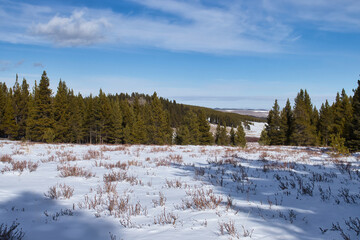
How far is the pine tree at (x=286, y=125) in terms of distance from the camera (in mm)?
49719

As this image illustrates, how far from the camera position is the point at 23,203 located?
3.97 meters

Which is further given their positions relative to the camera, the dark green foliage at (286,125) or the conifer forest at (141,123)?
the dark green foliage at (286,125)

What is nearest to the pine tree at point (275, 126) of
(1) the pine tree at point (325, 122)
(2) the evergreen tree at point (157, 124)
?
(1) the pine tree at point (325, 122)

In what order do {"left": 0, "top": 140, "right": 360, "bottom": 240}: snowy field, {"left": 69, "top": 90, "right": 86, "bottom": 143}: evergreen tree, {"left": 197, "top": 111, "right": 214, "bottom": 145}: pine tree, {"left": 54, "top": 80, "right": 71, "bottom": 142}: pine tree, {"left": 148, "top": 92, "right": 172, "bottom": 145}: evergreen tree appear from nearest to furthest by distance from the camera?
1. {"left": 0, "top": 140, "right": 360, "bottom": 240}: snowy field
2. {"left": 54, "top": 80, "right": 71, "bottom": 142}: pine tree
3. {"left": 69, "top": 90, "right": 86, "bottom": 143}: evergreen tree
4. {"left": 197, "top": 111, "right": 214, "bottom": 145}: pine tree
5. {"left": 148, "top": 92, "right": 172, "bottom": 145}: evergreen tree

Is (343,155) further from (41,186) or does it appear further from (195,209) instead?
(41,186)

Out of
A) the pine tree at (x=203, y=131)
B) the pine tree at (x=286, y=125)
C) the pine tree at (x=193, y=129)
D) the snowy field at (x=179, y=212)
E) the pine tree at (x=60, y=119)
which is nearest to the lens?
the snowy field at (x=179, y=212)

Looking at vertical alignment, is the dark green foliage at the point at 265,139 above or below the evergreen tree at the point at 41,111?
below

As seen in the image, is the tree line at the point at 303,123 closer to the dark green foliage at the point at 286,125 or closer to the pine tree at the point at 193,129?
the dark green foliage at the point at 286,125

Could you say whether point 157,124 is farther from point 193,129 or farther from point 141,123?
point 193,129

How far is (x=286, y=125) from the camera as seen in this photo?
164ft

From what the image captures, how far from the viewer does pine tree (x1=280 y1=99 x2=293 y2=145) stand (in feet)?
163

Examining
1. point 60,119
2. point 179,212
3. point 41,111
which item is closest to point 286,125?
point 60,119

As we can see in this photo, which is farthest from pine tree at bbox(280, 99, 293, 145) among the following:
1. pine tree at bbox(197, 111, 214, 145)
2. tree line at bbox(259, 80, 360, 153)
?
pine tree at bbox(197, 111, 214, 145)

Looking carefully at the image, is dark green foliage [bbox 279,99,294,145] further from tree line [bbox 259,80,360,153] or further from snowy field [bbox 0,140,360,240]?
snowy field [bbox 0,140,360,240]
